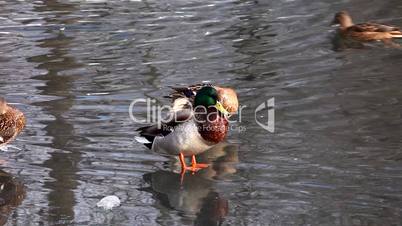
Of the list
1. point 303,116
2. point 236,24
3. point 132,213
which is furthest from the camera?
point 236,24

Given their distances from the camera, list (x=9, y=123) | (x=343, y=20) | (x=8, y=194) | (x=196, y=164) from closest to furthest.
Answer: (x=8, y=194) → (x=196, y=164) → (x=9, y=123) → (x=343, y=20)

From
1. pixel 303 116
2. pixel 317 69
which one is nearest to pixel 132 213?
pixel 303 116

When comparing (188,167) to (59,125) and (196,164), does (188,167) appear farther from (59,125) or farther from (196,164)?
(59,125)


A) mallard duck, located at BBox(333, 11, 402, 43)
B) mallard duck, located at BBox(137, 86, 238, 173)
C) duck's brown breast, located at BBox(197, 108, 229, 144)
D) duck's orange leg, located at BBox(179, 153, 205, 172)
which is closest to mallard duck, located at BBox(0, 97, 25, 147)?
mallard duck, located at BBox(137, 86, 238, 173)

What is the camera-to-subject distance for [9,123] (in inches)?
331

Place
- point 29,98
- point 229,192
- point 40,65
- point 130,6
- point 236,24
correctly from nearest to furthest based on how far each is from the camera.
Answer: point 229,192 < point 29,98 < point 40,65 < point 236,24 < point 130,6

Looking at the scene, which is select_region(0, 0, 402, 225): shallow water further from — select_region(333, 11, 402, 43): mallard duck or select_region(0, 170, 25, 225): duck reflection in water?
select_region(333, 11, 402, 43): mallard duck

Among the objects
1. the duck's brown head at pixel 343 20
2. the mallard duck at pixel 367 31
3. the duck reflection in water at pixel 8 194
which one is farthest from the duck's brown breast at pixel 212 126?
the duck's brown head at pixel 343 20

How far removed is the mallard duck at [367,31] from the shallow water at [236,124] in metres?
0.33

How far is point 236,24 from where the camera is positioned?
1493cm

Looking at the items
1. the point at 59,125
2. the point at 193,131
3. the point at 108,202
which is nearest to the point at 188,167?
the point at 193,131

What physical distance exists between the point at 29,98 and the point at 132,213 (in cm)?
427

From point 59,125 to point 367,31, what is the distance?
18.4ft

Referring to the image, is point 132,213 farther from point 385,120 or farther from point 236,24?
point 236,24
